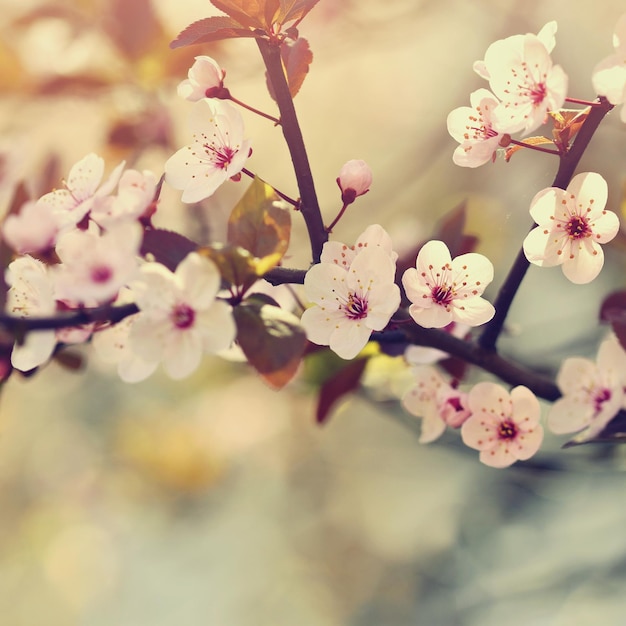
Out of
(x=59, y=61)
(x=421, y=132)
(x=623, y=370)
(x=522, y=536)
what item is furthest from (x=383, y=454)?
(x=623, y=370)

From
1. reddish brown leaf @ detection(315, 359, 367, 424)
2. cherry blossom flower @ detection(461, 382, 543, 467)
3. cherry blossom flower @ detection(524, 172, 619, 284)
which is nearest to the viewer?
cherry blossom flower @ detection(524, 172, 619, 284)

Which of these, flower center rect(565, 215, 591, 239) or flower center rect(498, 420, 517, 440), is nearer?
flower center rect(565, 215, 591, 239)

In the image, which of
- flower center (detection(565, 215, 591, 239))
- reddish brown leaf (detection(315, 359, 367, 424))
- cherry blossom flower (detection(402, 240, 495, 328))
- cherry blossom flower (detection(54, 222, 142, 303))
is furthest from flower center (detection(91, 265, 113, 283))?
reddish brown leaf (detection(315, 359, 367, 424))

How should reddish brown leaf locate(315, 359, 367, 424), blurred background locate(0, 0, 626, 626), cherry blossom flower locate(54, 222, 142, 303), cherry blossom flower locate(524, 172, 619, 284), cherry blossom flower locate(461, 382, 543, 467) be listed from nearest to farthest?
cherry blossom flower locate(54, 222, 142, 303)
cherry blossom flower locate(524, 172, 619, 284)
cherry blossom flower locate(461, 382, 543, 467)
reddish brown leaf locate(315, 359, 367, 424)
blurred background locate(0, 0, 626, 626)

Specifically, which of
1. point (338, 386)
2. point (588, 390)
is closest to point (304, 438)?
point (338, 386)

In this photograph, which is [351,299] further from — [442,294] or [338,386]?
[338,386]

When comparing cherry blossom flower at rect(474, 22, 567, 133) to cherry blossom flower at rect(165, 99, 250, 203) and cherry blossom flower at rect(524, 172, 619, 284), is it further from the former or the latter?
cherry blossom flower at rect(165, 99, 250, 203)
